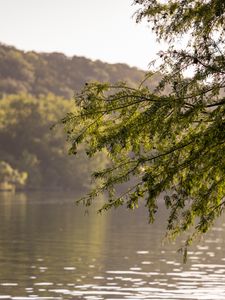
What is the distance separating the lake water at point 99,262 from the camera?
37.9m

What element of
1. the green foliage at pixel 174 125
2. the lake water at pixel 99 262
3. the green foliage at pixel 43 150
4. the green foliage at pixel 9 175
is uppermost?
the green foliage at pixel 43 150

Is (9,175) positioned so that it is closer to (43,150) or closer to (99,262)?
(43,150)

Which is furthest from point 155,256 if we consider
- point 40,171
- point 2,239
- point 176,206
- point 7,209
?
point 40,171

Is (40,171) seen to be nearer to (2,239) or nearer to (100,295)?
(2,239)

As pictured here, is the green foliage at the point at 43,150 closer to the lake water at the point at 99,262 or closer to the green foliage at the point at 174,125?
the lake water at the point at 99,262

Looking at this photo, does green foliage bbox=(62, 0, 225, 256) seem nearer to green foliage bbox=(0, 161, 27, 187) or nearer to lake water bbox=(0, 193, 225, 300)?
A: lake water bbox=(0, 193, 225, 300)

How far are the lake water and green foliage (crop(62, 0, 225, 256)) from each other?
16.3 metres

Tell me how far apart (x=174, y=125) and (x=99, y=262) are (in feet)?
106

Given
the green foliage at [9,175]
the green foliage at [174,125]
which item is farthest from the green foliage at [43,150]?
the green foliage at [174,125]

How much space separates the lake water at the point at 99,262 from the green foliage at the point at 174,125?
53.5 ft

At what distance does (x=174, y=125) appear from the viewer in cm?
1906

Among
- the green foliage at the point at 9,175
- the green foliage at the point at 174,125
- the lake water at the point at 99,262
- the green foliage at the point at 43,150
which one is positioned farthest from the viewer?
the green foliage at the point at 43,150

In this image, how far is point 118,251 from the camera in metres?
58.1

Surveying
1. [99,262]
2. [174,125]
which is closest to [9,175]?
[99,262]
